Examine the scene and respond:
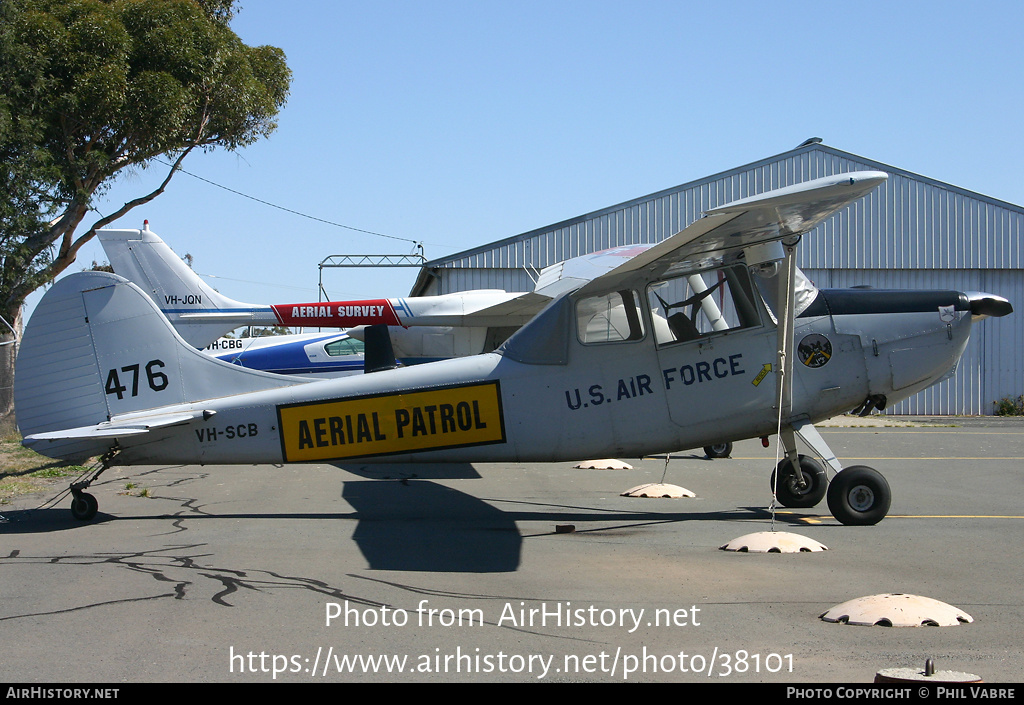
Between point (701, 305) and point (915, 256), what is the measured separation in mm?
23810

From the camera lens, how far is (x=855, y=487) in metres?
8.53

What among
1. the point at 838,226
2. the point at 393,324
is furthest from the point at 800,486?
the point at 838,226

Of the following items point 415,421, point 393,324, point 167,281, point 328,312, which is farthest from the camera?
point 167,281

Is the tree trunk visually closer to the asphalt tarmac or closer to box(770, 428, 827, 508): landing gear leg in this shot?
the asphalt tarmac

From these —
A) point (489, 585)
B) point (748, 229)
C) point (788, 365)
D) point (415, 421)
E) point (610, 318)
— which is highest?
point (748, 229)

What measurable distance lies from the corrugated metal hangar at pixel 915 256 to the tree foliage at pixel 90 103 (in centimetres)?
886

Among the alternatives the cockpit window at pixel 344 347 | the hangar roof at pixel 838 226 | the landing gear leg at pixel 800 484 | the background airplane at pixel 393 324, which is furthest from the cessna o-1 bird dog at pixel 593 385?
the hangar roof at pixel 838 226

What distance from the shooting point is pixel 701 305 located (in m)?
9.30

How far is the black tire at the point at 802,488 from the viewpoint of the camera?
967 centimetres

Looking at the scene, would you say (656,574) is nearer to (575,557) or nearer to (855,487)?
(575,557)

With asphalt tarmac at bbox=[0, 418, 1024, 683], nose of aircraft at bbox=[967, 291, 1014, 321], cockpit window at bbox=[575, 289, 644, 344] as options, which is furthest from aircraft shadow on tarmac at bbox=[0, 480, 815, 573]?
nose of aircraft at bbox=[967, 291, 1014, 321]

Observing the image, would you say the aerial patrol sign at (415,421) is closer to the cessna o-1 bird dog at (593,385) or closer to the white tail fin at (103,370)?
the cessna o-1 bird dog at (593,385)

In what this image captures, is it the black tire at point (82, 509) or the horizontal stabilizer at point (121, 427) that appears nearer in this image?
the horizontal stabilizer at point (121, 427)

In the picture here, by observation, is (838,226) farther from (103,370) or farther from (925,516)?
(103,370)
